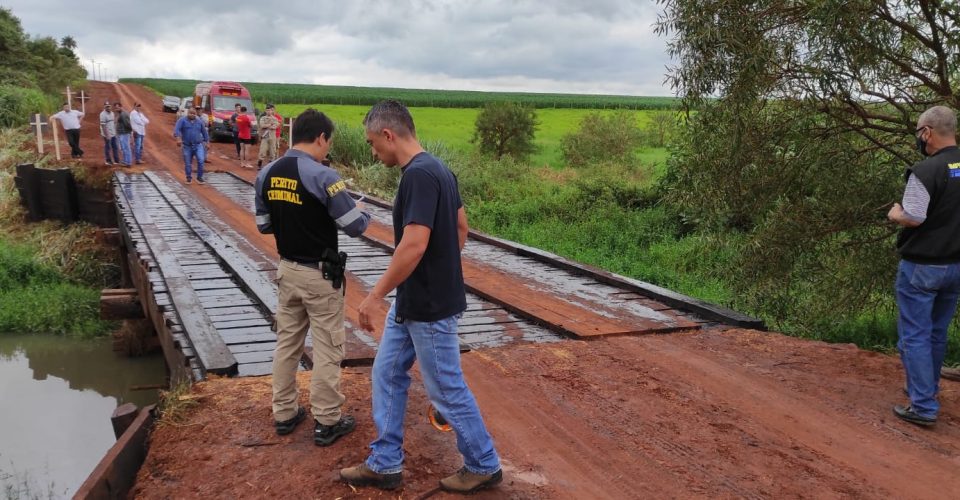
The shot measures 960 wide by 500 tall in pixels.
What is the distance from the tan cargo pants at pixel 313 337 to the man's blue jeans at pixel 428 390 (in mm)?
525

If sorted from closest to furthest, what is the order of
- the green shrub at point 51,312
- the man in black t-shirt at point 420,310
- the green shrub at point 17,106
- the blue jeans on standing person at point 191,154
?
the man in black t-shirt at point 420,310 < the green shrub at point 51,312 < the blue jeans on standing person at point 191,154 < the green shrub at point 17,106

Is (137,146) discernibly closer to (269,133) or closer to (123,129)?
(123,129)

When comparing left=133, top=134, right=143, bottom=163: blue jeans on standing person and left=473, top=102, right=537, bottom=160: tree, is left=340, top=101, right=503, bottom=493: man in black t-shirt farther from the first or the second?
left=473, top=102, right=537, bottom=160: tree

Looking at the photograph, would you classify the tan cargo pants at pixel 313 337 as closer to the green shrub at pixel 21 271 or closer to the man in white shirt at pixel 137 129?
the green shrub at pixel 21 271

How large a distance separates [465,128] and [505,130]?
14.4 meters

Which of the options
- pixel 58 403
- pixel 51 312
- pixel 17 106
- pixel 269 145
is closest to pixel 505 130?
pixel 269 145

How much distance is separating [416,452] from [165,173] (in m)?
16.9

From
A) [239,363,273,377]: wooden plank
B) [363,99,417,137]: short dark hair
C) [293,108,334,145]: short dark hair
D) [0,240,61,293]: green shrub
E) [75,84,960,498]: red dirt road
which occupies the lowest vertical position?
[0,240,61,293]: green shrub

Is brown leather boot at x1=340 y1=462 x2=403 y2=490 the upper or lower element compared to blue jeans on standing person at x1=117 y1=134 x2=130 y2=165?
lower

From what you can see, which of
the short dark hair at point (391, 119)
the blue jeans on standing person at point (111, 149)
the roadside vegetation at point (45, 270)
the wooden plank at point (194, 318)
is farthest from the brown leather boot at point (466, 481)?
the blue jeans on standing person at point (111, 149)

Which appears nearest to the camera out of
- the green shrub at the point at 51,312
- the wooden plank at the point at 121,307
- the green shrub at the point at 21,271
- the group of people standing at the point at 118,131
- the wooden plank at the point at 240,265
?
the wooden plank at the point at 240,265

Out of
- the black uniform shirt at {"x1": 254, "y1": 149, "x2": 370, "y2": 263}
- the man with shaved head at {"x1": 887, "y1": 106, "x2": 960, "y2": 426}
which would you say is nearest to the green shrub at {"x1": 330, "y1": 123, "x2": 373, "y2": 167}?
the black uniform shirt at {"x1": 254, "y1": 149, "x2": 370, "y2": 263}

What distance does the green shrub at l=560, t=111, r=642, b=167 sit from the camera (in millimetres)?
28891

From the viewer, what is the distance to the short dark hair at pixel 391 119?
3398mm
